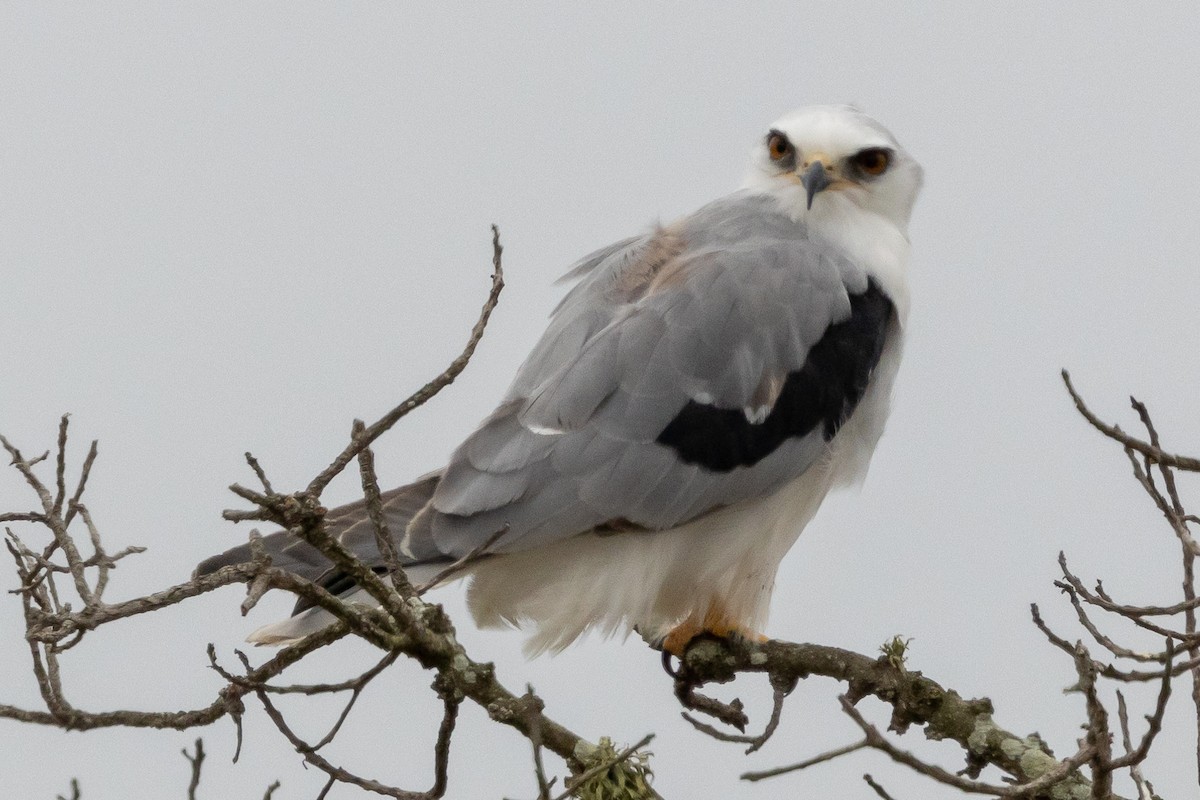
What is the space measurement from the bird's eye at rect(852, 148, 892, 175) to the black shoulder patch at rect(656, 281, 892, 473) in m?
0.61

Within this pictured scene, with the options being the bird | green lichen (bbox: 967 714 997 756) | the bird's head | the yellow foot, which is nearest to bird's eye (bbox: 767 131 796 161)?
the bird's head

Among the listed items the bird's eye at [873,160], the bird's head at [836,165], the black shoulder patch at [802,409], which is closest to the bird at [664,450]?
the black shoulder patch at [802,409]

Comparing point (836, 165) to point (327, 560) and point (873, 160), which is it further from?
point (327, 560)

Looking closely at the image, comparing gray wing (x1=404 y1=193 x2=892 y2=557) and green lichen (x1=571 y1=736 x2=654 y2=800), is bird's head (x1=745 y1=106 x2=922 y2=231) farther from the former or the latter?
green lichen (x1=571 y1=736 x2=654 y2=800)

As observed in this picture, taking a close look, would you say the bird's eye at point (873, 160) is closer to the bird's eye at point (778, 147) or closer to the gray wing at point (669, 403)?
the bird's eye at point (778, 147)

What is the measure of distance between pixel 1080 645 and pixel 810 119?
2600 mm

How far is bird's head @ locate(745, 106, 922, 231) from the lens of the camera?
4.70 metres

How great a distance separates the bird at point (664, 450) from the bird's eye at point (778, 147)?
33cm

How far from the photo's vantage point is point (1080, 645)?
2.61 m

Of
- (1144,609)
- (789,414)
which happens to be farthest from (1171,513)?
(789,414)

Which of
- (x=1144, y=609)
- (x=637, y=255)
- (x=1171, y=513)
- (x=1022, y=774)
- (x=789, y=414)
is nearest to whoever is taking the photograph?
(x=1144, y=609)

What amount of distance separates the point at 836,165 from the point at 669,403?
3.97ft

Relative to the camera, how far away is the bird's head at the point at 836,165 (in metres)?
4.70

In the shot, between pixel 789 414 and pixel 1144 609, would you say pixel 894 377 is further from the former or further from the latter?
pixel 1144 609
